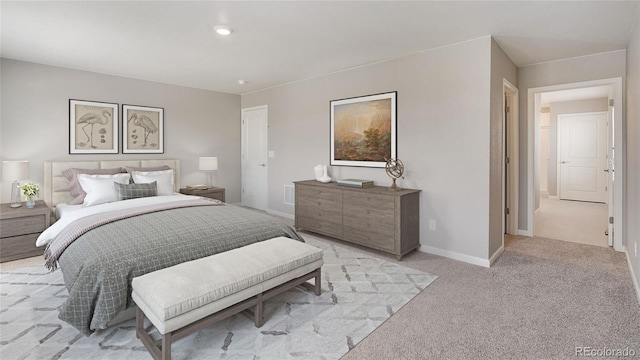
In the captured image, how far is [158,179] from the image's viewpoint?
4.39 meters

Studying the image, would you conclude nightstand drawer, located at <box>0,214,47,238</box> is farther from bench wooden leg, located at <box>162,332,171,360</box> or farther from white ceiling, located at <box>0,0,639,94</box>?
bench wooden leg, located at <box>162,332,171,360</box>

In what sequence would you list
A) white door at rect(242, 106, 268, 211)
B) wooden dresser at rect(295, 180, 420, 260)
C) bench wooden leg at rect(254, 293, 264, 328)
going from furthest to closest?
white door at rect(242, 106, 268, 211)
wooden dresser at rect(295, 180, 420, 260)
bench wooden leg at rect(254, 293, 264, 328)

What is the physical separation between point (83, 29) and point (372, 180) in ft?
11.6

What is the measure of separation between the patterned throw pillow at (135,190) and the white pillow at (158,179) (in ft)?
0.54

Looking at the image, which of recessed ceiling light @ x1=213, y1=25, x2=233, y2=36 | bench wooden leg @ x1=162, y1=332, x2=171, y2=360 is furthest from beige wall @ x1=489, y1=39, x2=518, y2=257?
bench wooden leg @ x1=162, y1=332, x2=171, y2=360

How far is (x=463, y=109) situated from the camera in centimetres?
348

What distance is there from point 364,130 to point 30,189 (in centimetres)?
414

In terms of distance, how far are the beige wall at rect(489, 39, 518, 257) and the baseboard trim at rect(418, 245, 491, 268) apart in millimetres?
126

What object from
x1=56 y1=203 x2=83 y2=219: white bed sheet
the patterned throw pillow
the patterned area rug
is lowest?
the patterned area rug

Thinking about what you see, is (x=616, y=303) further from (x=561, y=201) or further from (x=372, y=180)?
(x=561, y=201)

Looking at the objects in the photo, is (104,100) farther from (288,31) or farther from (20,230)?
(288,31)

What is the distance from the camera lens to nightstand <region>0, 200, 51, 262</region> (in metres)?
3.48

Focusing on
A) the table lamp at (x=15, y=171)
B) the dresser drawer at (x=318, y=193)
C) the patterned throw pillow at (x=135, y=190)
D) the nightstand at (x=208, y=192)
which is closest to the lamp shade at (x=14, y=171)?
the table lamp at (x=15, y=171)

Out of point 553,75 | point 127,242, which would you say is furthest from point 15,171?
point 553,75
